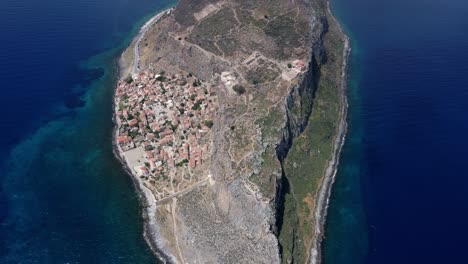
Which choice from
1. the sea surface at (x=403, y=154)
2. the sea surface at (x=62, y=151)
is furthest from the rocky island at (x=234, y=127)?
the sea surface at (x=403, y=154)

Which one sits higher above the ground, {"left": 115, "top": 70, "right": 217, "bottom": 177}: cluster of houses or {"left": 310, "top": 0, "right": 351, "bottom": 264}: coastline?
{"left": 115, "top": 70, "right": 217, "bottom": 177}: cluster of houses

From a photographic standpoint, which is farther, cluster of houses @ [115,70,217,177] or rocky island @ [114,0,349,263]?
cluster of houses @ [115,70,217,177]

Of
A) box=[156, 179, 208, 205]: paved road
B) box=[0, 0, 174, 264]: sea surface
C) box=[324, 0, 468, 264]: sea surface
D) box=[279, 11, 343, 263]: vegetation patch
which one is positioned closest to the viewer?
box=[279, 11, 343, 263]: vegetation patch

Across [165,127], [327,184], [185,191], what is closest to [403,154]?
[327,184]

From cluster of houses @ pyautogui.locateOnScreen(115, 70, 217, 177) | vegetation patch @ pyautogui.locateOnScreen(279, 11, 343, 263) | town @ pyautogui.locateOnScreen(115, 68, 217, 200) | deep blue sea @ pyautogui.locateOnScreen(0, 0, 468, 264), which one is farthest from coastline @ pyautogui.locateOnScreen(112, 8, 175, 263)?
vegetation patch @ pyautogui.locateOnScreen(279, 11, 343, 263)

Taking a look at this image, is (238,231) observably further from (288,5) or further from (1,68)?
(1,68)

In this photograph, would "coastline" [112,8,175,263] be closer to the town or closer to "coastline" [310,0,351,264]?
the town

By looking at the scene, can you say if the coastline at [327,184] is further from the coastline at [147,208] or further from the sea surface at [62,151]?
the sea surface at [62,151]
